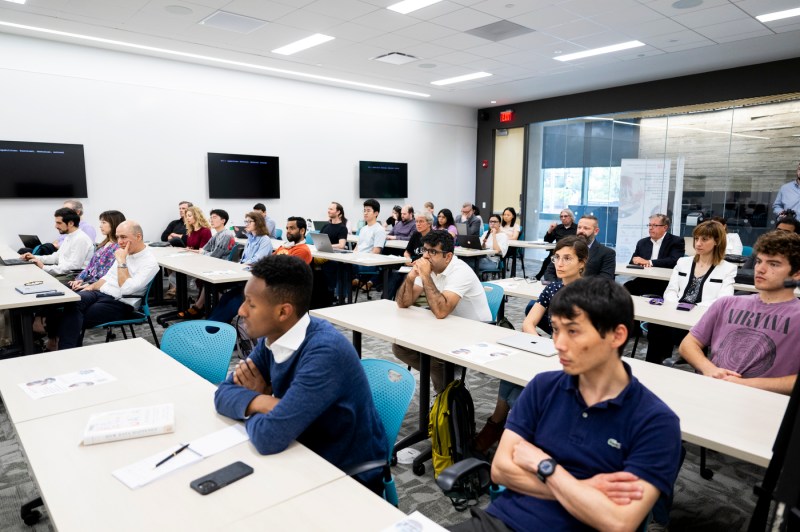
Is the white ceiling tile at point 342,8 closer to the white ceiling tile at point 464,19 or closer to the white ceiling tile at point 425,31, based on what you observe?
the white ceiling tile at point 425,31

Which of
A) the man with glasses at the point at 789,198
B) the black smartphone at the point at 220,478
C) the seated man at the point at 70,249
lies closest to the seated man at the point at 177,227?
the seated man at the point at 70,249

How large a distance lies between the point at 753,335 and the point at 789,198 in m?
6.54

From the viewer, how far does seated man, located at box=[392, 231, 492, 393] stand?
11.1 ft

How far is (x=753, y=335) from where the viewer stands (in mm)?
2566

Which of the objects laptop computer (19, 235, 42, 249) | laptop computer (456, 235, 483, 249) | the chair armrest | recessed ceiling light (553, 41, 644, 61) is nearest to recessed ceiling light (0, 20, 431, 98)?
laptop computer (19, 235, 42, 249)

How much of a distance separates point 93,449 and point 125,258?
3.41 metres

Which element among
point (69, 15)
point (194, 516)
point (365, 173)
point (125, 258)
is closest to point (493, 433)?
point (194, 516)

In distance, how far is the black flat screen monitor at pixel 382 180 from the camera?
11.4m

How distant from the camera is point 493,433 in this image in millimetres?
3045

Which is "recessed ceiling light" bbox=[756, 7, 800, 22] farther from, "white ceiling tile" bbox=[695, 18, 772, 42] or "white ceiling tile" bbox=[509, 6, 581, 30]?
"white ceiling tile" bbox=[509, 6, 581, 30]

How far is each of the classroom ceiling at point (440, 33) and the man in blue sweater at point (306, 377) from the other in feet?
16.2

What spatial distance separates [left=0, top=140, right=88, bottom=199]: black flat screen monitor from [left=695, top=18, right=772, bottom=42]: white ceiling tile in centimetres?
897

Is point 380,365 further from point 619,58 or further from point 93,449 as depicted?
point 619,58

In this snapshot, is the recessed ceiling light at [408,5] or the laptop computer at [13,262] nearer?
the laptop computer at [13,262]
